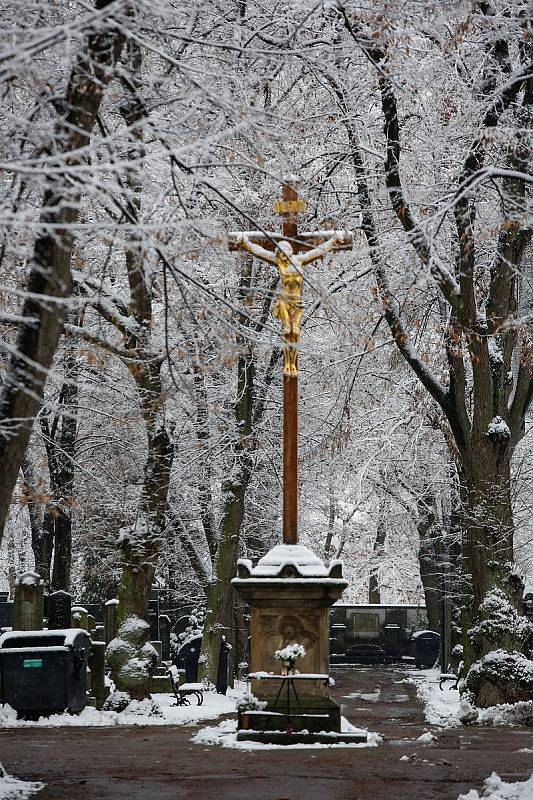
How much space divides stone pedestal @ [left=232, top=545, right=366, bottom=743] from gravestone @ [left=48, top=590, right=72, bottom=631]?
857 centimetres

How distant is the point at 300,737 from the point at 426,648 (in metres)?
22.7

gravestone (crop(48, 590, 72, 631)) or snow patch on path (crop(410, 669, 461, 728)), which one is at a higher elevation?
gravestone (crop(48, 590, 72, 631))

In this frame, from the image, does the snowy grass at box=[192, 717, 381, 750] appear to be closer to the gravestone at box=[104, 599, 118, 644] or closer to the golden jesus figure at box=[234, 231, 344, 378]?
the golden jesus figure at box=[234, 231, 344, 378]

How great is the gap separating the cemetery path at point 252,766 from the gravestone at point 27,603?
330 cm

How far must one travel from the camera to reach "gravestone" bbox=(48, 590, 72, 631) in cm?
1939

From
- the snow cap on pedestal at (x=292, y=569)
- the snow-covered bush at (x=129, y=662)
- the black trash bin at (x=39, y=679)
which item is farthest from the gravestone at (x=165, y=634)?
the snow cap on pedestal at (x=292, y=569)

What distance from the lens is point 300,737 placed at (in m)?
10.9

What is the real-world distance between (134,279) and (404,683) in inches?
623

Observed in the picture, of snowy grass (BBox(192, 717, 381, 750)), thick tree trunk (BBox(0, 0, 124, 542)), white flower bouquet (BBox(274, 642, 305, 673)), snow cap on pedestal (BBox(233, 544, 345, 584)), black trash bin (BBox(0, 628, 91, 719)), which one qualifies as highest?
thick tree trunk (BBox(0, 0, 124, 542))

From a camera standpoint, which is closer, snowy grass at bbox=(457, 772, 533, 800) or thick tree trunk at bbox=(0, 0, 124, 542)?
thick tree trunk at bbox=(0, 0, 124, 542)

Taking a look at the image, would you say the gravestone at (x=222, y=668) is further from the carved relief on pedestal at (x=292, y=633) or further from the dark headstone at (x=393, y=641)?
the dark headstone at (x=393, y=641)

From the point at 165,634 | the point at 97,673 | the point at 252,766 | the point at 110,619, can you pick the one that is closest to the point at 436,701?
the point at 97,673

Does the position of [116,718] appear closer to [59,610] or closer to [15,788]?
[59,610]

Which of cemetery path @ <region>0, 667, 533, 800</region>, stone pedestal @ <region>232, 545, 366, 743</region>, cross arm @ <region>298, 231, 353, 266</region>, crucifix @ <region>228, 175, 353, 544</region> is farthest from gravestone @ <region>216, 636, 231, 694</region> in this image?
cross arm @ <region>298, 231, 353, 266</region>
